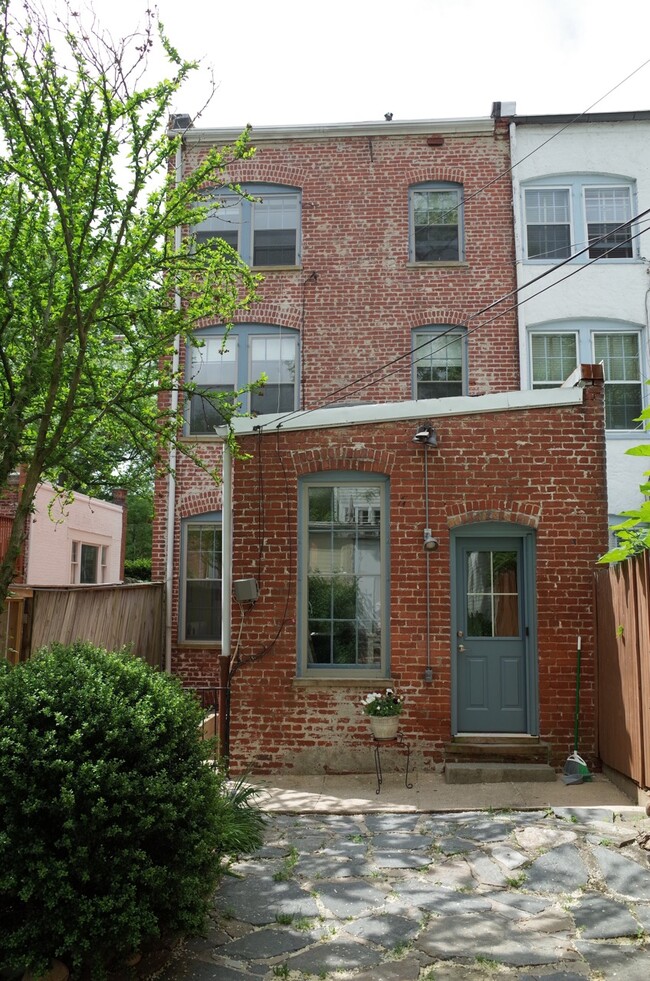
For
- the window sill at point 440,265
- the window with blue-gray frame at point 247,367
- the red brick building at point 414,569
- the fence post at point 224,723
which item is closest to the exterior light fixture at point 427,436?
the red brick building at point 414,569

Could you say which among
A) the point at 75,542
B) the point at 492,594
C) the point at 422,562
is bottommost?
the point at 492,594

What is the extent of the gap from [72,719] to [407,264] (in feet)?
38.3

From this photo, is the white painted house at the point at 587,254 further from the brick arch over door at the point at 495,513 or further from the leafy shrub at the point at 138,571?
Result: the leafy shrub at the point at 138,571

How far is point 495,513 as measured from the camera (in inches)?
351

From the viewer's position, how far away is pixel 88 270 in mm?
7914

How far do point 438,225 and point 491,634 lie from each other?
8401 millimetres

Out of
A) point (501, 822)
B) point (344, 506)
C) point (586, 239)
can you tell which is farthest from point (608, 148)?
point (501, 822)

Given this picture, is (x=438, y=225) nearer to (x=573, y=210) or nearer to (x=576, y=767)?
(x=573, y=210)

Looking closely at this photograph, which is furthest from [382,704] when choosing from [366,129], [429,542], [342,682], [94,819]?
[366,129]

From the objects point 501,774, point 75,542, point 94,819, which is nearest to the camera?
point 94,819

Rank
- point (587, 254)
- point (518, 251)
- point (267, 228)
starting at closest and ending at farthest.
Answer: point (518, 251) → point (587, 254) → point (267, 228)

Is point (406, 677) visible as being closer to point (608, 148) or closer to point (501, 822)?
point (501, 822)

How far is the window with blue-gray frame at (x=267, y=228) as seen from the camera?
14.8m

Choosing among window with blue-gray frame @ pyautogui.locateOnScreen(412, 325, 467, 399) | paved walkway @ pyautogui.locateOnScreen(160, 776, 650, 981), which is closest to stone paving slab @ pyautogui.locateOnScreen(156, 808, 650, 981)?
paved walkway @ pyautogui.locateOnScreen(160, 776, 650, 981)
